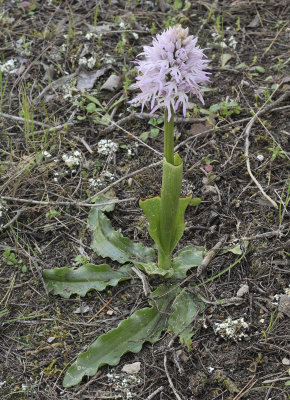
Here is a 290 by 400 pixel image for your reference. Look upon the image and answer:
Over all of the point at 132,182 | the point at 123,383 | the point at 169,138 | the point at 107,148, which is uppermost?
the point at 169,138

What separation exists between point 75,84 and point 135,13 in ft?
3.70

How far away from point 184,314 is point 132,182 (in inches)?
42.3

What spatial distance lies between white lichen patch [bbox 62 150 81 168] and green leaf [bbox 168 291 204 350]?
1317 mm

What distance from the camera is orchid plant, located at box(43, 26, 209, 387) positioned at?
210 cm

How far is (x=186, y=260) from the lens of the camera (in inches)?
108

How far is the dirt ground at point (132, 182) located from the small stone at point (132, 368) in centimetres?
3

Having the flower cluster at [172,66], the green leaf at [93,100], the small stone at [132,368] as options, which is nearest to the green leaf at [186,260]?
the small stone at [132,368]

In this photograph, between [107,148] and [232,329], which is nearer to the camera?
[232,329]

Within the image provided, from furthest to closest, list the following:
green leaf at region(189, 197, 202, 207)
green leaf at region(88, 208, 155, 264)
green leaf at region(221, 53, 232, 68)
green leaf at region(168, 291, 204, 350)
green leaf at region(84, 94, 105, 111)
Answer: green leaf at region(221, 53, 232, 68) → green leaf at region(84, 94, 105, 111) → green leaf at region(189, 197, 202, 207) → green leaf at region(88, 208, 155, 264) → green leaf at region(168, 291, 204, 350)


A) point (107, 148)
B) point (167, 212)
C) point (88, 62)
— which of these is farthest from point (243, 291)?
point (88, 62)

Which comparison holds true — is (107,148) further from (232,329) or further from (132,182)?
(232,329)

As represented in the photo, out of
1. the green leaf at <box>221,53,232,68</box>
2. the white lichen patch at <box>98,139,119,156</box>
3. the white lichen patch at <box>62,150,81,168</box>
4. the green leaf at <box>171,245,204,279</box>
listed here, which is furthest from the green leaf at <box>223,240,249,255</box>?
the green leaf at <box>221,53,232,68</box>

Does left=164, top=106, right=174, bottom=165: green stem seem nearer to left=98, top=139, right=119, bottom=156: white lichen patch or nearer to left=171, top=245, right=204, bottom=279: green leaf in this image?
left=171, top=245, right=204, bottom=279: green leaf

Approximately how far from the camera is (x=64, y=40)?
14.2ft
